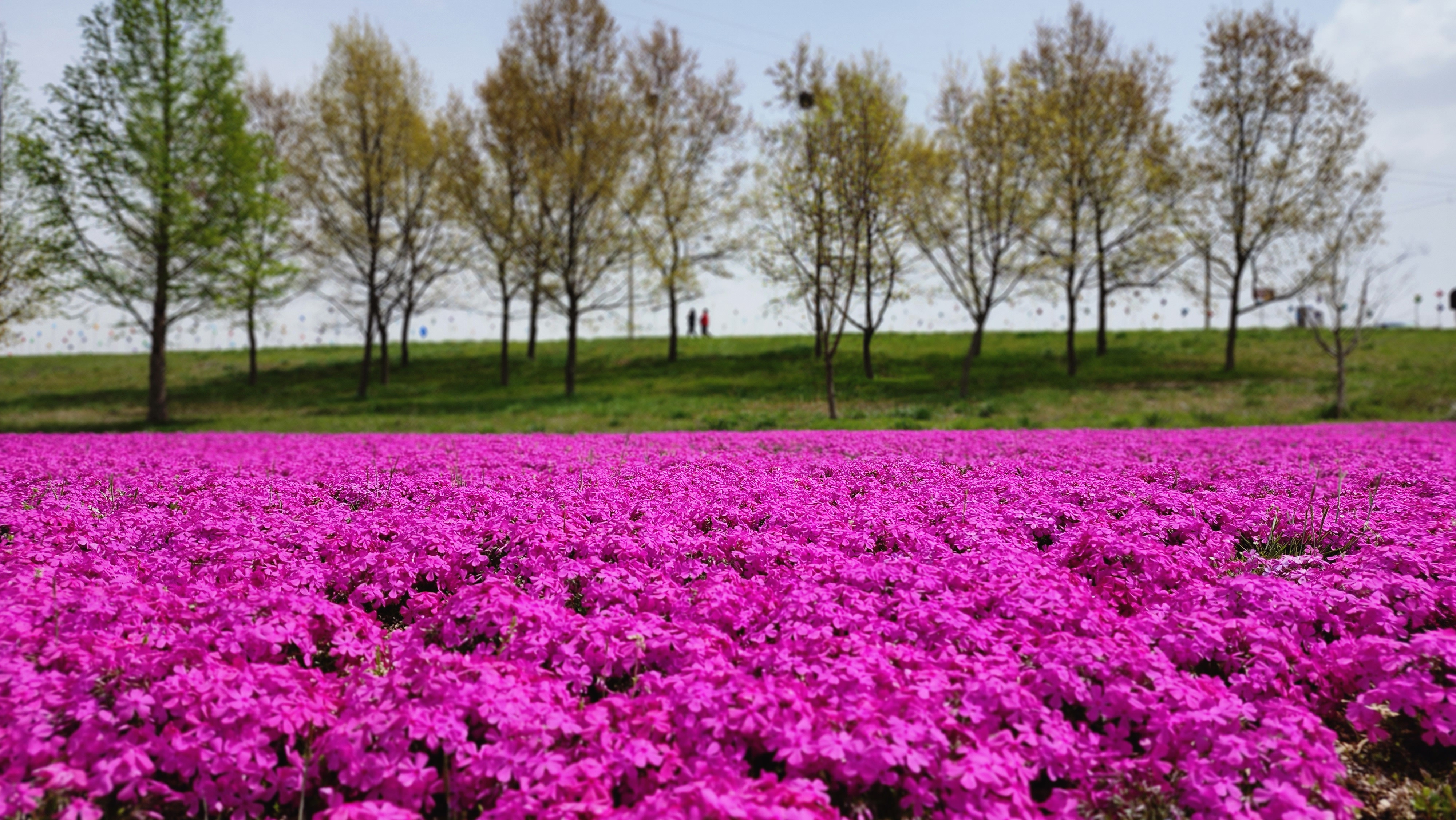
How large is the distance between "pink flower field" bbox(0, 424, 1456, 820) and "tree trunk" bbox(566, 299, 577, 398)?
76.9 feet

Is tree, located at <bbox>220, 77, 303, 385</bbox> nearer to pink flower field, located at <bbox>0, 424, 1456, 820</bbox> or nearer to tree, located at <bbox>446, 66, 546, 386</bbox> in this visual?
tree, located at <bbox>446, 66, 546, 386</bbox>

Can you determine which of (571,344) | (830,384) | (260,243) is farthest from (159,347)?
(830,384)

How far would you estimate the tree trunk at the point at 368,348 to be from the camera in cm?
3259

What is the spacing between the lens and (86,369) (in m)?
39.8

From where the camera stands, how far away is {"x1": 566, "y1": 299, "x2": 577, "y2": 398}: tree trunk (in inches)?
1209

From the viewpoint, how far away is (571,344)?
30891 mm

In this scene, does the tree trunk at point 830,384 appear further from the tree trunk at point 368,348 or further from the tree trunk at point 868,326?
the tree trunk at point 368,348

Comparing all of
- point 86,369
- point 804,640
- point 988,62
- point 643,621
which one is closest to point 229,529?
point 643,621

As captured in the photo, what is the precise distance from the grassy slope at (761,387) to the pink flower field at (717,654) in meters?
13.9

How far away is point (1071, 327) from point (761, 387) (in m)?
13.5

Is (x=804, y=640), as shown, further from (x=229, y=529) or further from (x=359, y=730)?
(x=229, y=529)

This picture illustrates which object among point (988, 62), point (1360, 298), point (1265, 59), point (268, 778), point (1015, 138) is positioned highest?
point (1265, 59)

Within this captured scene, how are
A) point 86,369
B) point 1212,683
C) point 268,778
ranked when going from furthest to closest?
point 86,369 → point 1212,683 → point 268,778

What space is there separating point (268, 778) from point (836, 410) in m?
22.9
